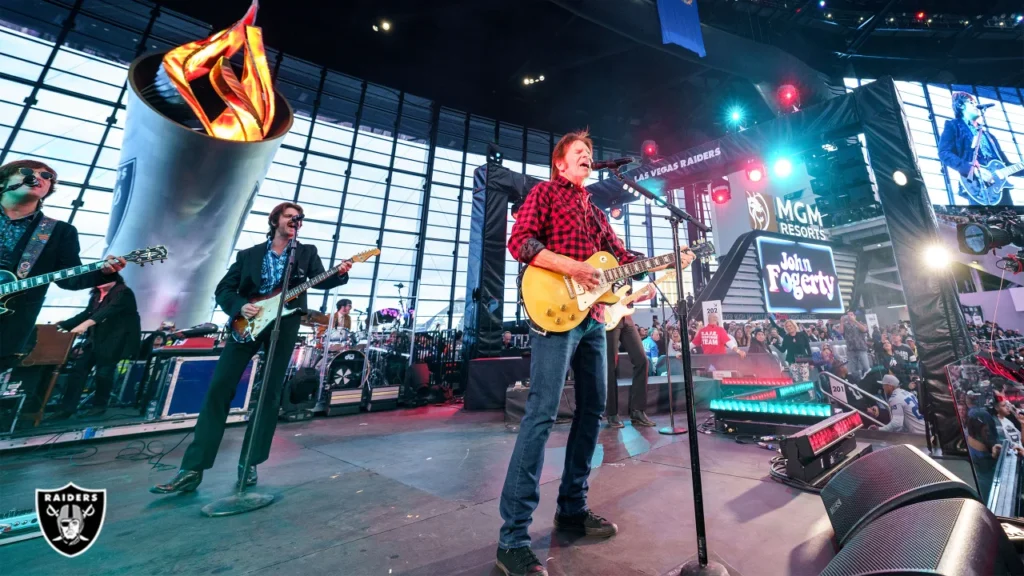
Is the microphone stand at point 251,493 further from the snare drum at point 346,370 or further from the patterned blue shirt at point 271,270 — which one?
the snare drum at point 346,370

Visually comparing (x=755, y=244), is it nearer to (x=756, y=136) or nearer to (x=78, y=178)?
(x=756, y=136)

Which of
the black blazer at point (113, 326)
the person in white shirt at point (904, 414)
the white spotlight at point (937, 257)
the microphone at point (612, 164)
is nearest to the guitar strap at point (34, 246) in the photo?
the black blazer at point (113, 326)

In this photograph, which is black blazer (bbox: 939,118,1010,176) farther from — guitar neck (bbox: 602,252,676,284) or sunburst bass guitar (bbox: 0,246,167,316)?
sunburst bass guitar (bbox: 0,246,167,316)

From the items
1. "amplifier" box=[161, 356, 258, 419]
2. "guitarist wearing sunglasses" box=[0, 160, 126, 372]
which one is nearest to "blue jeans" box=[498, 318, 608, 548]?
"guitarist wearing sunglasses" box=[0, 160, 126, 372]

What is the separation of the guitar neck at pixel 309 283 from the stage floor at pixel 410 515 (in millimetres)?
1298

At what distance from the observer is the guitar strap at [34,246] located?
2686 mm

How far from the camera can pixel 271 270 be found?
8.66ft

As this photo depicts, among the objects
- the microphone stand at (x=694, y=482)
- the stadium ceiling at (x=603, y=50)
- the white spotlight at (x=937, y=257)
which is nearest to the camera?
the microphone stand at (x=694, y=482)

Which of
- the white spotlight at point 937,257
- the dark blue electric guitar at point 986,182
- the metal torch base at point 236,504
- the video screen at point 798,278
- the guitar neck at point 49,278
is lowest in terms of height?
the metal torch base at point 236,504

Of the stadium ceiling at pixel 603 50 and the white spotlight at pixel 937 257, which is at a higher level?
the stadium ceiling at pixel 603 50

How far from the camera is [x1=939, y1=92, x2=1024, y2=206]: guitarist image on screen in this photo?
9.27m

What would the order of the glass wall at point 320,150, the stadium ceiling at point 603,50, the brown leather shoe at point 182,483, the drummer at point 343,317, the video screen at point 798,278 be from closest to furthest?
the brown leather shoe at point 182,483 → the drummer at point 343,317 → the glass wall at point 320,150 → the video screen at point 798,278 → the stadium ceiling at point 603,50

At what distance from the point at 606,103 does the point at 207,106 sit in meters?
15.8

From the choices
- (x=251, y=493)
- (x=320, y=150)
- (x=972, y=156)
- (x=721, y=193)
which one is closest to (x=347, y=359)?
(x=251, y=493)
